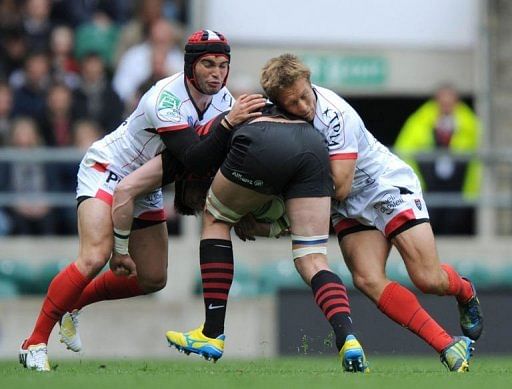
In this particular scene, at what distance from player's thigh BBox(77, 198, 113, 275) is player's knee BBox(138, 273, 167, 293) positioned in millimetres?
614

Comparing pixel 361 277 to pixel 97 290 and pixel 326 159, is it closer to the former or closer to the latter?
pixel 326 159

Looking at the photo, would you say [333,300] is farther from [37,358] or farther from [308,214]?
[37,358]

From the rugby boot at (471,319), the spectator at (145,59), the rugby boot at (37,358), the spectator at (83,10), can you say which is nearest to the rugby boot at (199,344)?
the rugby boot at (37,358)

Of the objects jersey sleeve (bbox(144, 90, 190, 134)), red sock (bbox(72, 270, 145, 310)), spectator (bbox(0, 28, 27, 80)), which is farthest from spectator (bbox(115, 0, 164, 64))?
jersey sleeve (bbox(144, 90, 190, 134))

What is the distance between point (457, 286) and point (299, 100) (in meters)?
1.67

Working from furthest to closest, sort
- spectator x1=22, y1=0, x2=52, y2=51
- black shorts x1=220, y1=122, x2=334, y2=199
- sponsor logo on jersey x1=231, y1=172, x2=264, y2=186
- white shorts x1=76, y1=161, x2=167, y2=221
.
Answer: spectator x1=22, y1=0, x2=52, y2=51, white shorts x1=76, y1=161, x2=167, y2=221, sponsor logo on jersey x1=231, y1=172, x2=264, y2=186, black shorts x1=220, y1=122, x2=334, y2=199

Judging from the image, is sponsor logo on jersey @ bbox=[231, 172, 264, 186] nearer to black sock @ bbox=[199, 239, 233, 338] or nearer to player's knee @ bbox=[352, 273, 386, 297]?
black sock @ bbox=[199, 239, 233, 338]

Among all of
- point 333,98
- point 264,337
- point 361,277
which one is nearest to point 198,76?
point 333,98

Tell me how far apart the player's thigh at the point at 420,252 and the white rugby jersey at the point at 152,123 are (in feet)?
4.70

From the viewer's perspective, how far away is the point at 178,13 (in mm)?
15875

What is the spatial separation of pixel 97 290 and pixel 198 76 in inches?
72.2

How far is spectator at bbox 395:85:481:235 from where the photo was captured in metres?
15.5

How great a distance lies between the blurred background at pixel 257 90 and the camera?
1472 cm

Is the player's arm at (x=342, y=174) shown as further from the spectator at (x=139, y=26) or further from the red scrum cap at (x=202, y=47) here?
the spectator at (x=139, y=26)
